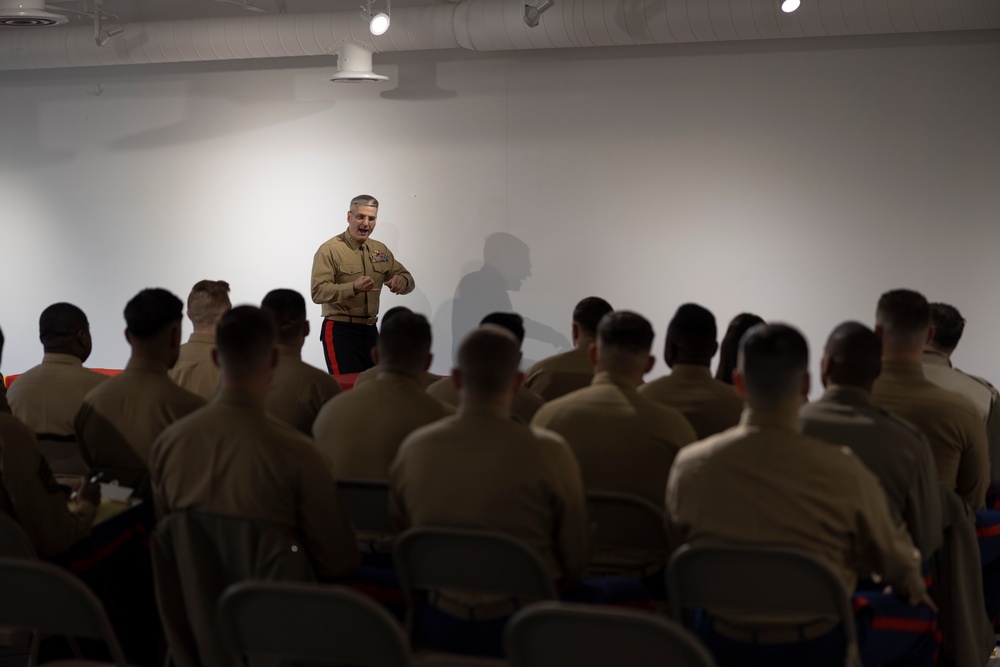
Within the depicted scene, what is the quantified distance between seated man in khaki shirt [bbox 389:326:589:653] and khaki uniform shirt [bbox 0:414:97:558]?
941mm

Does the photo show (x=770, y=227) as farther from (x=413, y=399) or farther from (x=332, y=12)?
(x=413, y=399)

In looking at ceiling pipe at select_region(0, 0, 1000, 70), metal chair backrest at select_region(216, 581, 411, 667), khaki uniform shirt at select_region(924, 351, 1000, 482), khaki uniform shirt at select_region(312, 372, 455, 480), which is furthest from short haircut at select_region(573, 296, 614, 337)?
ceiling pipe at select_region(0, 0, 1000, 70)

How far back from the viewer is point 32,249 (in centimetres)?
1007

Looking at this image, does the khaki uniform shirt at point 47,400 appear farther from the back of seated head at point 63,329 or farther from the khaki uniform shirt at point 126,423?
the khaki uniform shirt at point 126,423

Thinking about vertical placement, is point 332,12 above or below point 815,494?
above

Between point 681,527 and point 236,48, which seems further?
point 236,48

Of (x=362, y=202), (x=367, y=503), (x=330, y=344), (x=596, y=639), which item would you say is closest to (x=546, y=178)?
(x=362, y=202)

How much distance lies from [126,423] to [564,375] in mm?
1767

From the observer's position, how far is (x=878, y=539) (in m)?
2.44

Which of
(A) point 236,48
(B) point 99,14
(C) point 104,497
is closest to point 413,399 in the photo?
(C) point 104,497

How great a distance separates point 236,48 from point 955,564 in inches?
264

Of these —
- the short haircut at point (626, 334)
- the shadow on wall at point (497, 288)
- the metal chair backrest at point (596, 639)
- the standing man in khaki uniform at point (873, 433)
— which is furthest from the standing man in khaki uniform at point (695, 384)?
the shadow on wall at point (497, 288)

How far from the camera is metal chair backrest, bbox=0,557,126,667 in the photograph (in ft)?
7.11

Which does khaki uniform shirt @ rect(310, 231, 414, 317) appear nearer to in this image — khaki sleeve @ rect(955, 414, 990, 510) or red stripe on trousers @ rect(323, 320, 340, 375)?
red stripe on trousers @ rect(323, 320, 340, 375)
